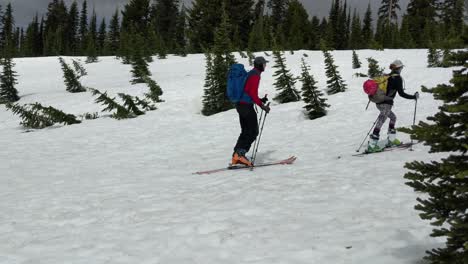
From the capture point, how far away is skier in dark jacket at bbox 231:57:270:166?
29.0ft

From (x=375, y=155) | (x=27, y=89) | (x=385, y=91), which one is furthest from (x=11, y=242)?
(x=27, y=89)

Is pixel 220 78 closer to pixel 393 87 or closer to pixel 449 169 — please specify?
pixel 393 87

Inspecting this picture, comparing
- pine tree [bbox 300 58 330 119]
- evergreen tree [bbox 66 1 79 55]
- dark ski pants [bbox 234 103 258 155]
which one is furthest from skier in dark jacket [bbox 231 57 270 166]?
evergreen tree [bbox 66 1 79 55]

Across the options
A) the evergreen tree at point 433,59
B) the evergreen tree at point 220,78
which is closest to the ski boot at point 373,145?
the evergreen tree at point 220,78

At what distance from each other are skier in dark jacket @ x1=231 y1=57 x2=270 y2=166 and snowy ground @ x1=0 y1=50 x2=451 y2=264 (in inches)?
24.3

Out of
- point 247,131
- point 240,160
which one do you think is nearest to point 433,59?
point 247,131

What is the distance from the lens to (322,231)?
492 centimetres

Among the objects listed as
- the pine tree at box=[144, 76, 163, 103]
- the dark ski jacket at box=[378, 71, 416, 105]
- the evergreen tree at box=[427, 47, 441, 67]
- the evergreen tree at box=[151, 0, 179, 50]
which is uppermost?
the evergreen tree at box=[151, 0, 179, 50]

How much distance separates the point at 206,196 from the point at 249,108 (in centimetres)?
283

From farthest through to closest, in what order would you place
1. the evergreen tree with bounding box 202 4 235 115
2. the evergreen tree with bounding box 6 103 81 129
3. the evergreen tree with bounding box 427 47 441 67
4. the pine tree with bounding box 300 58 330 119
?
the evergreen tree with bounding box 427 47 441 67 < the evergreen tree with bounding box 202 4 235 115 < the evergreen tree with bounding box 6 103 81 129 < the pine tree with bounding box 300 58 330 119

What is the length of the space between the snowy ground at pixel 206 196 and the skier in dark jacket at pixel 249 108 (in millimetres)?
618

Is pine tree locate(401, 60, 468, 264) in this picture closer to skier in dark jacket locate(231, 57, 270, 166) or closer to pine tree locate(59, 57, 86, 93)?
skier in dark jacket locate(231, 57, 270, 166)

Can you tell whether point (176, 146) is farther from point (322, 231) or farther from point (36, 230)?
point (322, 231)

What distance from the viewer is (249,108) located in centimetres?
911
